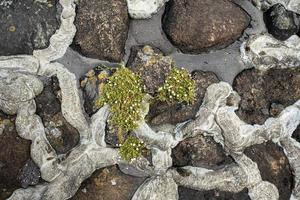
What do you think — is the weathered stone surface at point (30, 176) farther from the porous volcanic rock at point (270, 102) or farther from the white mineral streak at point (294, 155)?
the white mineral streak at point (294, 155)

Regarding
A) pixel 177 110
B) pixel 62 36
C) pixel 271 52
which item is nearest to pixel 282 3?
pixel 271 52

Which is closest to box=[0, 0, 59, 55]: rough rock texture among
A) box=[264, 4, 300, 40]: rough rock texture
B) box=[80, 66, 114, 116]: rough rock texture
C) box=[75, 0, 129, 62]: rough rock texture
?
box=[75, 0, 129, 62]: rough rock texture

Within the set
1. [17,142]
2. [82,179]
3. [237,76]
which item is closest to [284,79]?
[237,76]

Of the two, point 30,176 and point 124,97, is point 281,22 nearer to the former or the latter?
point 124,97

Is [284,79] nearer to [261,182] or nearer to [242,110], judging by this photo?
[242,110]

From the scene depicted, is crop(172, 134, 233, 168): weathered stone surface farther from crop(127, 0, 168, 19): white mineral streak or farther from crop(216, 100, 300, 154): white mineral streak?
crop(127, 0, 168, 19): white mineral streak

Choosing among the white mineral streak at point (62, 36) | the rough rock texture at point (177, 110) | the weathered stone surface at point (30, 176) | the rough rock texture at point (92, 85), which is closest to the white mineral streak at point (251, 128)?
the rough rock texture at point (177, 110)
